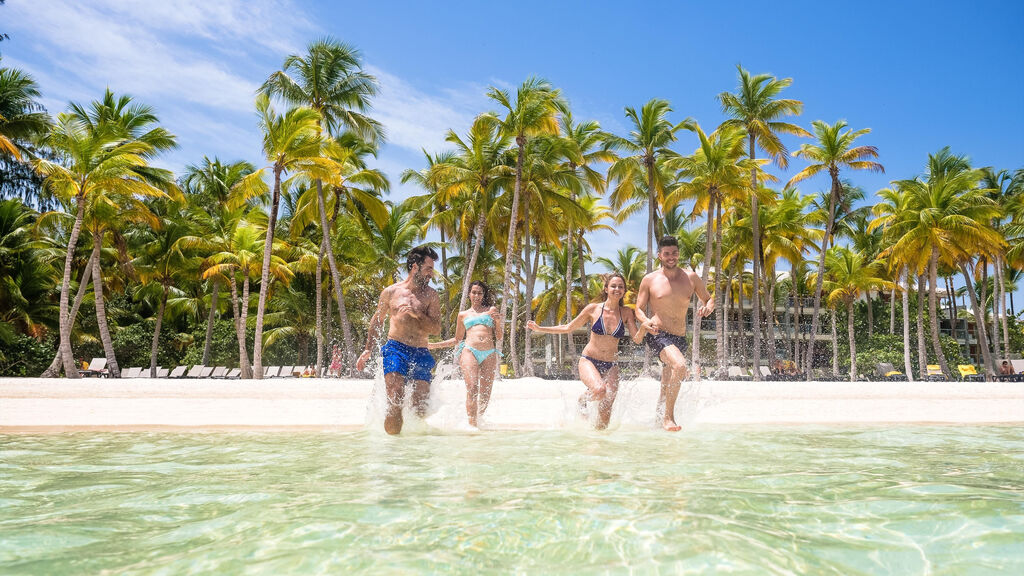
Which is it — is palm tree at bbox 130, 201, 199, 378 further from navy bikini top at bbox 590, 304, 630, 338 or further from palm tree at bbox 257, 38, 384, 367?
navy bikini top at bbox 590, 304, 630, 338

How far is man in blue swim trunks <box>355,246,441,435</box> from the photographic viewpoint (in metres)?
5.73

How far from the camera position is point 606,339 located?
6430 mm

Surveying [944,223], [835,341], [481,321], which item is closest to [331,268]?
[481,321]

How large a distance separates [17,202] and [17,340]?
5.23 metres

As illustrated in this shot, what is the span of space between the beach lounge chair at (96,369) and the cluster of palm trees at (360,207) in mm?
601

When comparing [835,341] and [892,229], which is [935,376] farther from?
[835,341]

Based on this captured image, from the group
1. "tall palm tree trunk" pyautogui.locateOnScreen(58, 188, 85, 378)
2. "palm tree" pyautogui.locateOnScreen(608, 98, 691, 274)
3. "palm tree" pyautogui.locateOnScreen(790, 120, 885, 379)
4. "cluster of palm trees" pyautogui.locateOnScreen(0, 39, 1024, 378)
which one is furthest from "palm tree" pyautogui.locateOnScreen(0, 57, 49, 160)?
"palm tree" pyautogui.locateOnScreen(790, 120, 885, 379)

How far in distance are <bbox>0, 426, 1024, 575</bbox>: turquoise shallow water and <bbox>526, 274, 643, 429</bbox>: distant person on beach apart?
1.14 m

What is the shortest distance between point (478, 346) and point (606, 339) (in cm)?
122

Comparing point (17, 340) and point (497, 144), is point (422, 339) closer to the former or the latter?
point (497, 144)

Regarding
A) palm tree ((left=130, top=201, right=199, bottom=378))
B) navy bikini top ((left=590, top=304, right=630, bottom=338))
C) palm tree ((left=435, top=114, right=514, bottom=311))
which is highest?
palm tree ((left=435, top=114, right=514, bottom=311))

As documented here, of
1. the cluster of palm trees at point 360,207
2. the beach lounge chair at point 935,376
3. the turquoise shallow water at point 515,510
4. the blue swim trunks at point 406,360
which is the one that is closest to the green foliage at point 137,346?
the cluster of palm trees at point 360,207

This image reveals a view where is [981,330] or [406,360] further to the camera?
[981,330]

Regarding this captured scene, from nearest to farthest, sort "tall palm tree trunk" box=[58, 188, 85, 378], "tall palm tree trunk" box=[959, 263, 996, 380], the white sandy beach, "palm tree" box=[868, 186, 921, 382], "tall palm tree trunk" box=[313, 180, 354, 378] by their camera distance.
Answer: the white sandy beach → "tall palm tree trunk" box=[58, 188, 85, 378] → "tall palm tree trunk" box=[313, 180, 354, 378] → "palm tree" box=[868, 186, 921, 382] → "tall palm tree trunk" box=[959, 263, 996, 380]
